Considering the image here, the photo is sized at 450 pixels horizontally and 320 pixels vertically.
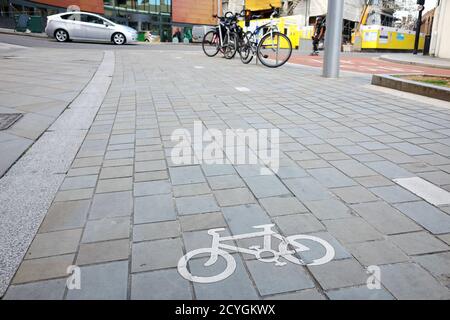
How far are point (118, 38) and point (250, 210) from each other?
2211 cm

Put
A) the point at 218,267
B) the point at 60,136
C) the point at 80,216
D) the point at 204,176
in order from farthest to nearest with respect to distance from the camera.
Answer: the point at 60,136
the point at 204,176
the point at 80,216
the point at 218,267

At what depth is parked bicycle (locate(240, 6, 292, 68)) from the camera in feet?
35.9

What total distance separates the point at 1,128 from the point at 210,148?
8.39 ft

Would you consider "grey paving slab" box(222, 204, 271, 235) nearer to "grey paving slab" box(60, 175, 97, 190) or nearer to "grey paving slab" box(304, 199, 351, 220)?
"grey paving slab" box(304, 199, 351, 220)

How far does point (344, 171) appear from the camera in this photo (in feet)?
12.0

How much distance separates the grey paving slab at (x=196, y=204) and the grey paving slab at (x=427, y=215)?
136 cm

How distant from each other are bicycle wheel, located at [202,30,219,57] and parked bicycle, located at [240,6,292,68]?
70.5 inches

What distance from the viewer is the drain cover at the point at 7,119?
4887mm

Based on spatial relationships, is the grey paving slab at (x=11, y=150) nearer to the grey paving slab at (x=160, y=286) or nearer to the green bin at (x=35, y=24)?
the grey paving slab at (x=160, y=286)

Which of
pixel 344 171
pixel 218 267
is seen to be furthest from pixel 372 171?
pixel 218 267

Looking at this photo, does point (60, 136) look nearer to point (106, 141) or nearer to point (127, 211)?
point (106, 141)

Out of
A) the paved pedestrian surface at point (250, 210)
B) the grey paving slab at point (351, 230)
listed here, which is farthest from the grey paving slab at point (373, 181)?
the grey paving slab at point (351, 230)

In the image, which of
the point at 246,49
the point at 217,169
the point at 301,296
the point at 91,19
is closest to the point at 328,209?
the point at 301,296

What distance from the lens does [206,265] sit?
222cm
